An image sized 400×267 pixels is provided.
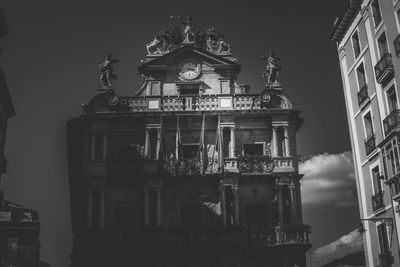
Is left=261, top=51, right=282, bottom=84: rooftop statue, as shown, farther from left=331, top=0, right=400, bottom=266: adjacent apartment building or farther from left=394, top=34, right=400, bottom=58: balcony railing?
left=394, top=34, right=400, bottom=58: balcony railing

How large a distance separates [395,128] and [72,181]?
70.8ft

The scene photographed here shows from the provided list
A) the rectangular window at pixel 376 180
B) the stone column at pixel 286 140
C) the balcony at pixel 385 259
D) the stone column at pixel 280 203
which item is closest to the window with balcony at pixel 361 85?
the rectangular window at pixel 376 180

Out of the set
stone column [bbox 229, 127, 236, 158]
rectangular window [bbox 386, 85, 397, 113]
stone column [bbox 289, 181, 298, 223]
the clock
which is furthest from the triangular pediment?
rectangular window [bbox 386, 85, 397, 113]

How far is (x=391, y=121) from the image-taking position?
26766 millimetres

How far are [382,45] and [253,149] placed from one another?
10068 mm

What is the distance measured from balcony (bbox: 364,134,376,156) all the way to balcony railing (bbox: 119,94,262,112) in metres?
7.34

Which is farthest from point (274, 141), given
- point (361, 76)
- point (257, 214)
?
point (361, 76)

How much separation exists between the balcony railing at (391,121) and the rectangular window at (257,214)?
910 centimetres

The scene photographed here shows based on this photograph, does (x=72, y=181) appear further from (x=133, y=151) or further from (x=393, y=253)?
(x=393, y=253)

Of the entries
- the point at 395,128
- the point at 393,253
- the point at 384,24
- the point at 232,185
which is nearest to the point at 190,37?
the point at 232,185

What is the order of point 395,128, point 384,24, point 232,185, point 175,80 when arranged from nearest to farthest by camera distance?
1. point 395,128
2. point 384,24
3. point 232,185
4. point 175,80

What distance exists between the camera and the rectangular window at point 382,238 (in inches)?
1077

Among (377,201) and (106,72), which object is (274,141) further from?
(106,72)

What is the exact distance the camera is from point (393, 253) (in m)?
26.4
